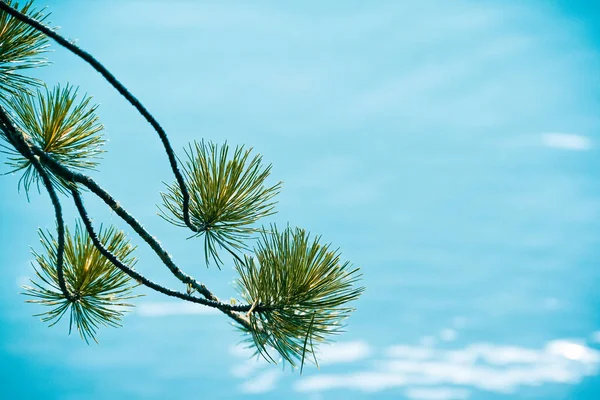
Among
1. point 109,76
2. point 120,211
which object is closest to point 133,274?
point 120,211

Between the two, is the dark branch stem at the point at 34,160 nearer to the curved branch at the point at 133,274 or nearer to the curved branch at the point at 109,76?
A: the curved branch at the point at 133,274

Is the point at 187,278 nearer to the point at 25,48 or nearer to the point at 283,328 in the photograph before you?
the point at 283,328

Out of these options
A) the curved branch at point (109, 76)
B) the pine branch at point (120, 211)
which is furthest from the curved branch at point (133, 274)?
the curved branch at point (109, 76)

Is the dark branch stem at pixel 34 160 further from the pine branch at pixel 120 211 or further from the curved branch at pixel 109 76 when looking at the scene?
the curved branch at pixel 109 76

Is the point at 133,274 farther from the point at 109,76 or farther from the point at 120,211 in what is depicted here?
the point at 109,76

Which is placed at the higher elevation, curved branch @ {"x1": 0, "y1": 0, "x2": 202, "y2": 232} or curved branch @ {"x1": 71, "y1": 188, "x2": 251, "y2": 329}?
curved branch @ {"x1": 0, "y1": 0, "x2": 202, "y2": 232}

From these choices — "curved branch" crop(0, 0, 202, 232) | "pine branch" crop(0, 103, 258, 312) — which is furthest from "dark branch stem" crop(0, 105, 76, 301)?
"curved branch" crop(0, 0, 202, 232)

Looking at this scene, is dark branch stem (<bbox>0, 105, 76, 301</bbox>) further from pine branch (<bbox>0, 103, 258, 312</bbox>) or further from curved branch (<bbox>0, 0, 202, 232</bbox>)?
curved branch (<bbox>0, 0, 202, 232</bbox>)

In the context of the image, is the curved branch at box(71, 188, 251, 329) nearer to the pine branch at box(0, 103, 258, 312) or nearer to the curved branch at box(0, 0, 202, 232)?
the pine branch at box(0, 103, 258, 312)

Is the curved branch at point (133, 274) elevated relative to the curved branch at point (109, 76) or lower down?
lower down

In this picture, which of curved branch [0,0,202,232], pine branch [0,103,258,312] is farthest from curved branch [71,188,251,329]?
curved branch [0,0,202,232]

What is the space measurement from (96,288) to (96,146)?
0.75 ft

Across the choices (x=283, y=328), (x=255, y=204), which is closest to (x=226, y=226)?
(x=255, y=204)

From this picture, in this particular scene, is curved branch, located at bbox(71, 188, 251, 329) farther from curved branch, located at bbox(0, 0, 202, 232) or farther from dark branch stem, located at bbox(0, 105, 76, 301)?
curved branch, located at bbox(0, 0, 202, 232)
